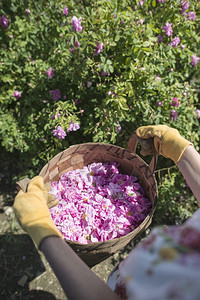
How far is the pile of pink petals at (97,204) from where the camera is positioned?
1388 millimetres

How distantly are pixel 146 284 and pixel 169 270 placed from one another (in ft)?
0.18

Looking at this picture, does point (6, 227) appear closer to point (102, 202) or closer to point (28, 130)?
point (28, 130)

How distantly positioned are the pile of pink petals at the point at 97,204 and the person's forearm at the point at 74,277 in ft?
1.89

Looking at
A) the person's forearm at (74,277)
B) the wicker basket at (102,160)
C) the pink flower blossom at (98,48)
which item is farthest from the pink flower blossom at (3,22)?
the person's forearm at (74,277)

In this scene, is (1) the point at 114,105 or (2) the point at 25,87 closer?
(1) the point at 114,105

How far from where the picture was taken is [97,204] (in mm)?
1521

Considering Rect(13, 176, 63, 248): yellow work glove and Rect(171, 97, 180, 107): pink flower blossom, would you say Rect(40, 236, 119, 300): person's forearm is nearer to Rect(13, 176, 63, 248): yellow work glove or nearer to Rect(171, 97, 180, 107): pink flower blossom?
Rect(13, 176, 63, 248): yellow work glove

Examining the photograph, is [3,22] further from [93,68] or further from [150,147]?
[150,147]

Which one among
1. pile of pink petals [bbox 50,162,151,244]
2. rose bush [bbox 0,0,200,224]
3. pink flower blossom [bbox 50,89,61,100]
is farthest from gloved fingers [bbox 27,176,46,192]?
pink flower blossom [bbox 50,89,61,100]

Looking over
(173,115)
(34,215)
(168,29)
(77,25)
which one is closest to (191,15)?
(168,29)

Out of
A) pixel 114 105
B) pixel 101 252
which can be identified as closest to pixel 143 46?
pixel 114 105

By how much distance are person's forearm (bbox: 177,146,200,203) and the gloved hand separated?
3 centimetres

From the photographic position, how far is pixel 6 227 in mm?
2209

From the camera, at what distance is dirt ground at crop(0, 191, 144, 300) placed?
6.16 feet
